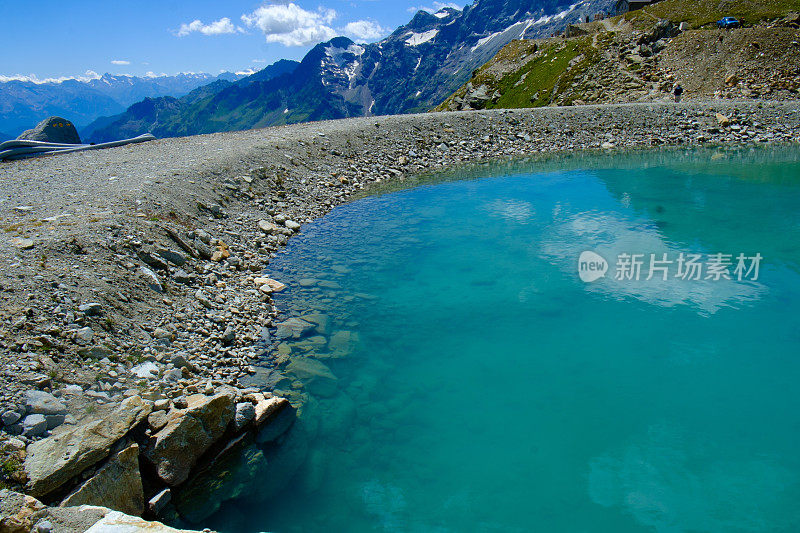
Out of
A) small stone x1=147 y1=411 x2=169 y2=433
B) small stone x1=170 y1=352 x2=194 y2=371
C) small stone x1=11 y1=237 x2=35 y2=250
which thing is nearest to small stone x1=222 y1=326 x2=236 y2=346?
small stone x1=170 y1=352 x2=194 y2=371

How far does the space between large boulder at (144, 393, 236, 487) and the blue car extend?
84.1m

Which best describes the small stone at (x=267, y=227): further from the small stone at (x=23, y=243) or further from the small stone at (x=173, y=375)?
the small stone at (x=173, y=375)

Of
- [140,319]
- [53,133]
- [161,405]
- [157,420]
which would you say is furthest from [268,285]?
[53,133]

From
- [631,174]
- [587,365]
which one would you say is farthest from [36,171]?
[631,174]

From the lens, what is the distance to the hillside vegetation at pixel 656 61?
52656 millimetres

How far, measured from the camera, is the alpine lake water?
28.3ft

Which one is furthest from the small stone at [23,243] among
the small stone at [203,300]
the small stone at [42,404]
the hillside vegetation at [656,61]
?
the hillside vegetation at [656,61]

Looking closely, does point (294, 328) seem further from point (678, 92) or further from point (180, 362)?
point (678, 92)

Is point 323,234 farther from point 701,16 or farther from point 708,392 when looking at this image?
point 701,16

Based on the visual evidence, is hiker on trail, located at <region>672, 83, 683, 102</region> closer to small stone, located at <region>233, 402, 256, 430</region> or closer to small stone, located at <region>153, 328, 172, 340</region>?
small stone, located at <region>153, 328, 172, 340</region>

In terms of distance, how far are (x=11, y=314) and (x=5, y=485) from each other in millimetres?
5129

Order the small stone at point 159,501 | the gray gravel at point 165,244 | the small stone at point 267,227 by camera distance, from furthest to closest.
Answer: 1. the small stone at point 267,227
2. the gray gravel at point 165,244
3. the small stone at point 159,501

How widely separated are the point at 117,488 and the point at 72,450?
1.02 metres

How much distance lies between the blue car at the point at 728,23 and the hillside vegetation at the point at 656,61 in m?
0.94
